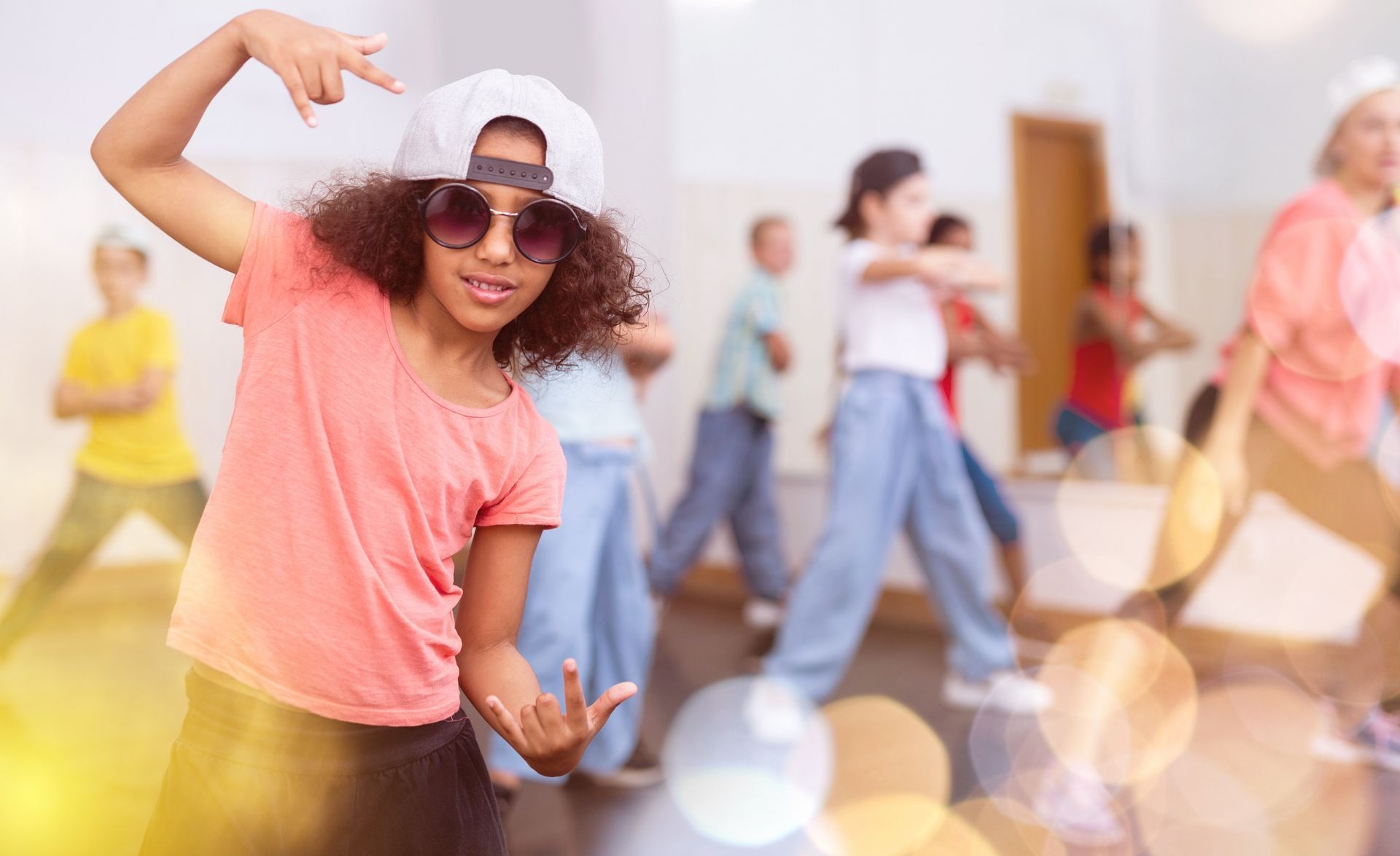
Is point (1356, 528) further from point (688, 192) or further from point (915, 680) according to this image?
point (688, 192)

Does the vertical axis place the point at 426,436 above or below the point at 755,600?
above

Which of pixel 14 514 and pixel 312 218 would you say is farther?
pixel 14 514

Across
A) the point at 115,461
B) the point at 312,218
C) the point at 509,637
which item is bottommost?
the point at 115,461

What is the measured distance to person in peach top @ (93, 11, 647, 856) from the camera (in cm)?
108

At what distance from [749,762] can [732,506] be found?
76.8 inches

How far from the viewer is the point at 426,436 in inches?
44.5

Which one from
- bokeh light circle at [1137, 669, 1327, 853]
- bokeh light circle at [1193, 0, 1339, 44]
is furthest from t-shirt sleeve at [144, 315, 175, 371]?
bokeh light circle at [1193, 0, 1339, 44]

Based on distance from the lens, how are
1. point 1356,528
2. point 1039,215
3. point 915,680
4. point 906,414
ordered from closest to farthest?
point 1356,528, point 906,414, point 915,680, point 1039,215

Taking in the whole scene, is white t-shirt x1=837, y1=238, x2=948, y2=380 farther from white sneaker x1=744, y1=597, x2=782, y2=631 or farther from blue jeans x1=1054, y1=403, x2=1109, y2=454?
white sneaker x1=744, y1=597, x2=782, y2=631

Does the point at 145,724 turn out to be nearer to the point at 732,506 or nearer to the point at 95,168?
the point at 95,168

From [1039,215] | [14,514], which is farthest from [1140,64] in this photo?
[14,514]

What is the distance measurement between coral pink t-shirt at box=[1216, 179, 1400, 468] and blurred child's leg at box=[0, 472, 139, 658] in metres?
3.33

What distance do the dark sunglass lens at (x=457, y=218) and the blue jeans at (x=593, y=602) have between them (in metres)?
1.59

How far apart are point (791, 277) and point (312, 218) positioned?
479 cm
